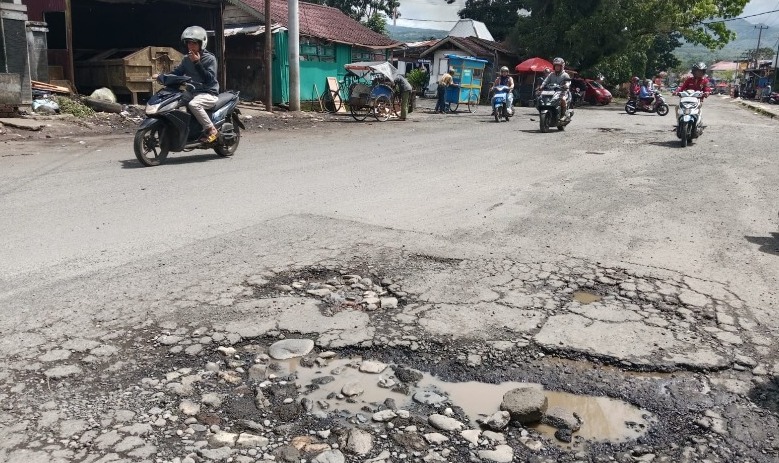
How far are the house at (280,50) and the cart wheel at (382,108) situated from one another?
4387 millimetres

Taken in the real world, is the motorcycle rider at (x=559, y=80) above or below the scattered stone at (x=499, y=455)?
above

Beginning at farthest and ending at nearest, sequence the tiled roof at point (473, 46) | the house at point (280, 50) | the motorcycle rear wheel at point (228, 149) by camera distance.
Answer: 1. the tiled roof at point (473, 46)
2. the house at point (280, 50)
3. the motorcycle rear wheel at point (228, 149)

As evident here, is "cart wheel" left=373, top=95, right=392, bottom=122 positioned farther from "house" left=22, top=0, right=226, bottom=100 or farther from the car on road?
the car on road

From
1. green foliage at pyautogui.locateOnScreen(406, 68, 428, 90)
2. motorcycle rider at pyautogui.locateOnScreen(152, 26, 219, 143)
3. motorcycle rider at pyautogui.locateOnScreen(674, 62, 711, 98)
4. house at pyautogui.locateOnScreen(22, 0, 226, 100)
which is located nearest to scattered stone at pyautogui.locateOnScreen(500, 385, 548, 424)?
motorcycle rider at pyautogui.locateOnScreen(152, 26, 219, 143)

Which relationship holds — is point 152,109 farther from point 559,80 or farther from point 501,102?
point 501,102

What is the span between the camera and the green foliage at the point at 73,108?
1393cm

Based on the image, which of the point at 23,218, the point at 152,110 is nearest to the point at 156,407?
the point at 23,218

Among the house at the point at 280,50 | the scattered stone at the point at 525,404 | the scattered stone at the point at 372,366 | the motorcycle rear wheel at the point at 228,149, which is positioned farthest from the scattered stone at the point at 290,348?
the house at the point at 280,50

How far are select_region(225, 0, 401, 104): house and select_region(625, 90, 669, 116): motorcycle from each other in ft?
35.2

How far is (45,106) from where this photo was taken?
1346cm

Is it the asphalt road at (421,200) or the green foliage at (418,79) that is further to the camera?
the green foliage at (418,79)

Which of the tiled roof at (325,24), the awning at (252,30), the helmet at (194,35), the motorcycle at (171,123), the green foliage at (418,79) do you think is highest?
the tiled roof at (325,24)

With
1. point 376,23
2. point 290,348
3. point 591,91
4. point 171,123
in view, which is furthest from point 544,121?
point 376,23

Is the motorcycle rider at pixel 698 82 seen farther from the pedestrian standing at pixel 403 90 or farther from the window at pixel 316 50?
the window at pixel 316 50
